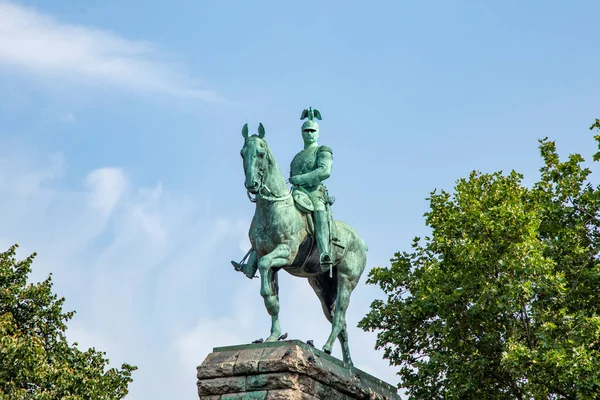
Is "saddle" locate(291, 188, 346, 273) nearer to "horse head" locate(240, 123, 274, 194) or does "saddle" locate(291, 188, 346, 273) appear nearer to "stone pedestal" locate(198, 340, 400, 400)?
"horse head" locate(240, 123, 274, 194)

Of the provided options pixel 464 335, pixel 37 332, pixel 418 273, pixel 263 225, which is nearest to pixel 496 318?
pixel 464 335

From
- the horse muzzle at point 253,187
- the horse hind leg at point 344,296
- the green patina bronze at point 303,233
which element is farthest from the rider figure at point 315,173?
the horse muzzle at point 253,187

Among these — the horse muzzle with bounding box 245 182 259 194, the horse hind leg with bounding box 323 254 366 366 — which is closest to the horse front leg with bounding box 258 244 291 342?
the horse muzzle with bounding box 245 182 259 194

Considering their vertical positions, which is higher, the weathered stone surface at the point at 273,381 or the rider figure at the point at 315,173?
the rider figure at the point at 315,173

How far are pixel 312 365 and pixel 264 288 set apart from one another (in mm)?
1321

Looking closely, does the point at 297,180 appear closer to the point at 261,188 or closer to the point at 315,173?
the point at 315,173

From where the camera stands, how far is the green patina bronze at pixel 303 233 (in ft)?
46.3

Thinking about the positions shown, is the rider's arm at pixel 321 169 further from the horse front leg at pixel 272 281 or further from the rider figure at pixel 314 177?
the horse front leg at pixel 272 281

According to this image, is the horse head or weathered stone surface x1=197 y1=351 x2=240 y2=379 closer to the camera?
weathered stone surface x1=197 y1=351 x2=240 y2=379

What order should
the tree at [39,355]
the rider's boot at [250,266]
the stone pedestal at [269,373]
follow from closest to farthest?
the stone pedestal at [269,373] < the rider's boot at [250,266] < the tree at [39,355]

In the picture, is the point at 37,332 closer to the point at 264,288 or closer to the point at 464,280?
the point at 464,280

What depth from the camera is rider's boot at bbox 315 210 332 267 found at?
14727mm

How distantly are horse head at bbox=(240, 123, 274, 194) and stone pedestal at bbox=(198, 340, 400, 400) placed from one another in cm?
229

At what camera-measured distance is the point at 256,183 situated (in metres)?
14.0
